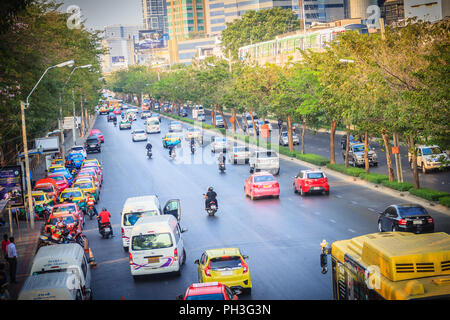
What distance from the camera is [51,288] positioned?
46.2 ft

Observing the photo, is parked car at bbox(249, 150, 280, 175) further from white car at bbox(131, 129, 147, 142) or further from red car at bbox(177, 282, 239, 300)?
white car at bbox(131, 129, 147, 142)

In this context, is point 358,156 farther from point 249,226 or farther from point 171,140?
point 171,140

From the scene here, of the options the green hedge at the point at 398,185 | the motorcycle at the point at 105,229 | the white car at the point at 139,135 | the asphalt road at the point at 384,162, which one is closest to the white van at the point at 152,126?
the white car at the point at 139,135

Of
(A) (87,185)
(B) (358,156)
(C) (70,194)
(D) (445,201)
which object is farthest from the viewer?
(B) (358,156)

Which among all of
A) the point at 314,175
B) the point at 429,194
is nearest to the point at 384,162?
the point at 314,175

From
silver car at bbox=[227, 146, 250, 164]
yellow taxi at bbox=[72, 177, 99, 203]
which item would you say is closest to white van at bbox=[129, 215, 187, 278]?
yellow taxi at bbox=[72, 177, 99, 203]

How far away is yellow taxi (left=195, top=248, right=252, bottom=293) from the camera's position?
54.5ft

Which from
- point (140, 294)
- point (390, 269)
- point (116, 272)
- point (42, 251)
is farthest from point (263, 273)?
point (390, 269)

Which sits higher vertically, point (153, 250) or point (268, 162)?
point (268, 162)

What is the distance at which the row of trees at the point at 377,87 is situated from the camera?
2519 cm

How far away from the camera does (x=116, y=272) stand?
21.0 meters

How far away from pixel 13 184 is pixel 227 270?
14.8 meters

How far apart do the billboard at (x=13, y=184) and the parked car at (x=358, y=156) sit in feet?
81.9
